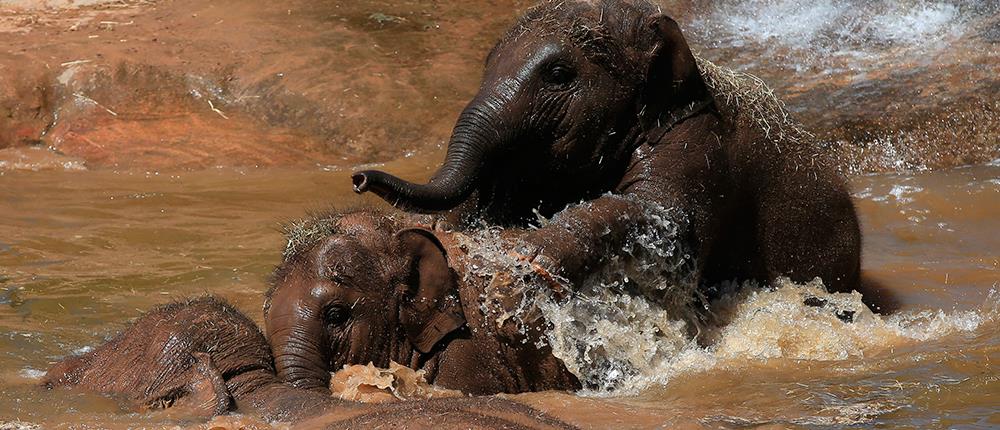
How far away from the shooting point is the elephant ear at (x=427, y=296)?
7.30 m

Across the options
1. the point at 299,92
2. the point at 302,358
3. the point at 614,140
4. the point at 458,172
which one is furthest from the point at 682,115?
the point at 299,92

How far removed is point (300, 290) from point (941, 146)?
27.5 ft

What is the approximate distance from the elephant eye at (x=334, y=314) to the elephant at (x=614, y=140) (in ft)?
3.39

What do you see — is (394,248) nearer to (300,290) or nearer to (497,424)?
(300,290)

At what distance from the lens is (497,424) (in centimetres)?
516

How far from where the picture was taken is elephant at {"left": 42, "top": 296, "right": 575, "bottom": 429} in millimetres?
6172

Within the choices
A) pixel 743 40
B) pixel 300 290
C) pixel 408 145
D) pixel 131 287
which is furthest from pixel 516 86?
pixel 743 40

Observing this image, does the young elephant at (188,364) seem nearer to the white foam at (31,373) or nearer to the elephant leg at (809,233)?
the white foam at (31,373)

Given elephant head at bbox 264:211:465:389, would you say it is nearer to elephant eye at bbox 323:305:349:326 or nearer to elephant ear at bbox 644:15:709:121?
elephant eye at bbox 323:305:349:326

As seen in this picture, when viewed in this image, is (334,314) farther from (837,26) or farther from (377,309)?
(837,26)

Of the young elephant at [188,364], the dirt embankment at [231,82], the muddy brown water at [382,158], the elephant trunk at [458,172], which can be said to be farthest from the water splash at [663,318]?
the dirt embankment at [231,82]

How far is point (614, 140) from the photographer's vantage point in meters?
8.61

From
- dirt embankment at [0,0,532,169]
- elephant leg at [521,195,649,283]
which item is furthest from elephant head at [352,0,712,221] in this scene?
dirt embankment at [0,0,532,169]

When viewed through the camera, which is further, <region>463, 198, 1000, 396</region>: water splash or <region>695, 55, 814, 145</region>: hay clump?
<region>695, 55, 814, 145</region>: hay clump
